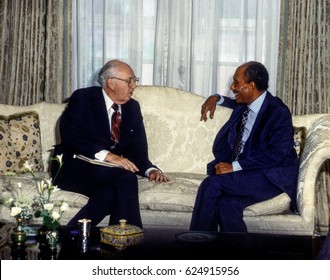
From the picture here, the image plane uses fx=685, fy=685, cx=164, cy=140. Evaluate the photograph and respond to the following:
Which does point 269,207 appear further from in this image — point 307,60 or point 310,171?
point 307,60

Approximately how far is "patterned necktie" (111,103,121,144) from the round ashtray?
1313mm

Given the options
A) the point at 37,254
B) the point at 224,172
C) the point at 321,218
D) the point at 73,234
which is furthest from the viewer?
the point at 321,218

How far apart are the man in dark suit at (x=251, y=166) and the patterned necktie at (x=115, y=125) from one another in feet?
2.22

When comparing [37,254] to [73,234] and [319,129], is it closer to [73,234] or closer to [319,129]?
[73,234]

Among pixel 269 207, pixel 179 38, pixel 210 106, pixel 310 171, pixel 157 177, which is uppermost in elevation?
pixel 179 38

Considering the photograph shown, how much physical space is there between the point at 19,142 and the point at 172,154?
106 cm

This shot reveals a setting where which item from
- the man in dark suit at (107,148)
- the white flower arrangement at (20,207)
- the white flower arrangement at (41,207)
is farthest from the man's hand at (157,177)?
the white flower arrangement at (20,207)

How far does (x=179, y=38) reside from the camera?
559 cm

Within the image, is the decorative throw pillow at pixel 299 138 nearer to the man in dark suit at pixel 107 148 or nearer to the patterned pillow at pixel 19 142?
the man in dark suit at pixel 107 148

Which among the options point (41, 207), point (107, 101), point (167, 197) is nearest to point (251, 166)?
point (167, 197)

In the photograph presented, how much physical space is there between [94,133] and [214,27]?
1694mm

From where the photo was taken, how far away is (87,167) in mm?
4234

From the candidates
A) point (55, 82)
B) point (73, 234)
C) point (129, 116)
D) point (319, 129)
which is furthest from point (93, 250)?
point (55, 82)

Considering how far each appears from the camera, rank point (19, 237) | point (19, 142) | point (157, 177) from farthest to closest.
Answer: point (19, 142) → point (157, 177) → point (19, 237)
